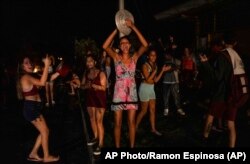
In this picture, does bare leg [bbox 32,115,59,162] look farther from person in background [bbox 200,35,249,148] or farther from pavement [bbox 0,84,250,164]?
person in background [bbox 200,35,249,148]

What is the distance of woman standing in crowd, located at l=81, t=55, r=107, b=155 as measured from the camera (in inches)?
247

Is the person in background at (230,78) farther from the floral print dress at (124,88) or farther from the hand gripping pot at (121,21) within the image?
the hand gripping pot at (121,21)

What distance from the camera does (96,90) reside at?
21.0 feet

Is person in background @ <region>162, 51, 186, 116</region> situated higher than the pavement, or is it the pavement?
person in background @ <region>162, 51, 186, 116</region>

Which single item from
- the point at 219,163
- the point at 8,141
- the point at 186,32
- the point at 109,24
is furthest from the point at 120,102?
the point at 109,24

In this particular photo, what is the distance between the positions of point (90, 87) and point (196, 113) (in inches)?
182

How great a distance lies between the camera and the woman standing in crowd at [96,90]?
A: 628cm

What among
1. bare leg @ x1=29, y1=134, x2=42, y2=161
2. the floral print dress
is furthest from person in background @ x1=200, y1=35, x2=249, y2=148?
bare leg @ x1=29, y1=134, x2=42, y2=161

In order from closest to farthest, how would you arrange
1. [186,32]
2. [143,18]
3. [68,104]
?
1. [68,104]
2. [186,32]
3. [143,18]

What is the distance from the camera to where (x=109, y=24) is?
21.5 meters

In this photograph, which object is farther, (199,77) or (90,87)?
(199,77)

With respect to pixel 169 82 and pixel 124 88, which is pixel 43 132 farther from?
pixel 169 82

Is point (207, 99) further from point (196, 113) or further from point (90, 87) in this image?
point (90, 87)

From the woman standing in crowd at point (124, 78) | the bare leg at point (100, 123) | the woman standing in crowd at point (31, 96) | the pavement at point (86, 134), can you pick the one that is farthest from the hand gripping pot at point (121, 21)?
the pavement at point (86, 134)
